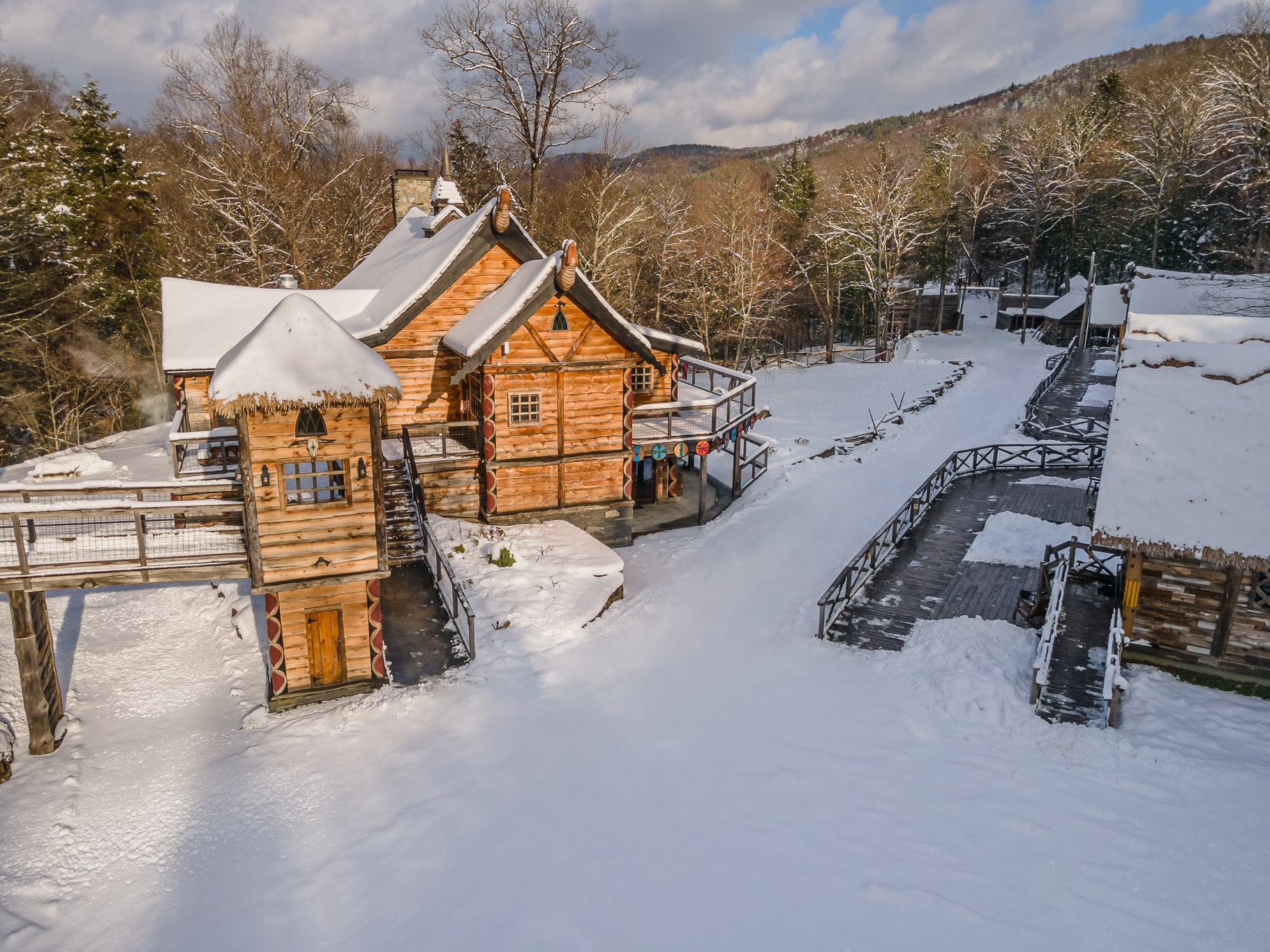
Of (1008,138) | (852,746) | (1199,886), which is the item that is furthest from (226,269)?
(1008,138)

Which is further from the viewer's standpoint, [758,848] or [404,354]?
[404,354]

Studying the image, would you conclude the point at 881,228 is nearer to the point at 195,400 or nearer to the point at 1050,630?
the point at 1050,630

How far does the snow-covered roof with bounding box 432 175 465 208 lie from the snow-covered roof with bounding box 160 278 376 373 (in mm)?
5302

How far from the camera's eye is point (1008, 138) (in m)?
74.6

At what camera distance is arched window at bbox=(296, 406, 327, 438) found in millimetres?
12992

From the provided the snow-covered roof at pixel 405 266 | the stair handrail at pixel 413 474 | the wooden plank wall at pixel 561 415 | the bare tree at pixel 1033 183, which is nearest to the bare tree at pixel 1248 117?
the bare tree at pixel 1033 183

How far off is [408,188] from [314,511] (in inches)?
926

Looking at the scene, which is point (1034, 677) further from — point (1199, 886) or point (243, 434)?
point (243, 434)

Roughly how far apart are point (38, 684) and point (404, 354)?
39.0 feet

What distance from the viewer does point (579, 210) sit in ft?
156

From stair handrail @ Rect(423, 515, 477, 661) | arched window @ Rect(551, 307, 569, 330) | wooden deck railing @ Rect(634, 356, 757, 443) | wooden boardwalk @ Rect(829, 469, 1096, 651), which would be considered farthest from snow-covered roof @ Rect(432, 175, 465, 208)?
wooden boardwalk @ Rect(829, 469, 1096, 651)

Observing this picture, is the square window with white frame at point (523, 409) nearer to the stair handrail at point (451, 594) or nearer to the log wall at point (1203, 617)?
the stair handrail at point (451, 594)

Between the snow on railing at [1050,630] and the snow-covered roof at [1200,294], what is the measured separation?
1563 cm

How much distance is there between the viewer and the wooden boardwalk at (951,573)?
1678cm
